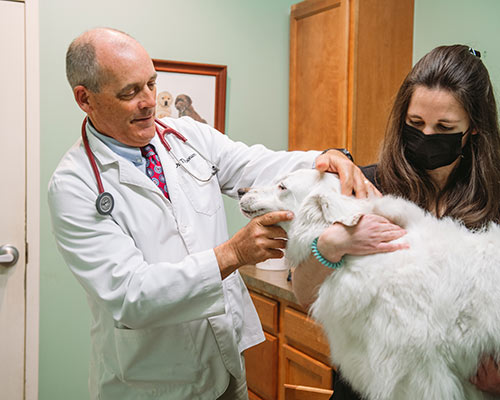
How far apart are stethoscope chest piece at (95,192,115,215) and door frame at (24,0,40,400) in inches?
55.4

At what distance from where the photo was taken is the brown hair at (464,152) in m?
1.42

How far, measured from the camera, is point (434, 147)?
4.76 ft

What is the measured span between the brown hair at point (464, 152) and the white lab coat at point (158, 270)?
0.31m

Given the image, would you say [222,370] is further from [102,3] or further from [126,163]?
[102,3]

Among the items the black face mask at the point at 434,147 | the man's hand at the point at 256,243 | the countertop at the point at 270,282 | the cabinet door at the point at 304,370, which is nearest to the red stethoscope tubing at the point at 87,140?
the man's hand at the point at 256,243

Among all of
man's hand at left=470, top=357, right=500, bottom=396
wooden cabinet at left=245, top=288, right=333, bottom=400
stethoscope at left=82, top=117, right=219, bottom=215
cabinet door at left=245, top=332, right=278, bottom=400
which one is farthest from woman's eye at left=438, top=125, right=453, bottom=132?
cabinet door at left=245, top=332, right=278, bottom=400

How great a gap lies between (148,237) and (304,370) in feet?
4.52

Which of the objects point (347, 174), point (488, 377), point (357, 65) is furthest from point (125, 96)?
point (357, 65)

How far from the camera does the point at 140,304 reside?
4.58 feet

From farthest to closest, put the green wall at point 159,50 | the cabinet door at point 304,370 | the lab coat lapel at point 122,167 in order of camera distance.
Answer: the green wall at point 159,50, the cabinet door at point 304,370, the lab coat lapel at point 122,167

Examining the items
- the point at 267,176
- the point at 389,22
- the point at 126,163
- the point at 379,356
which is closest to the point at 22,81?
the point at 126,163

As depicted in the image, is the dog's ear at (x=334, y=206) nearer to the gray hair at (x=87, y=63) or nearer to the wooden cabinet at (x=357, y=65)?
the gray hair at (x=87, y=63)

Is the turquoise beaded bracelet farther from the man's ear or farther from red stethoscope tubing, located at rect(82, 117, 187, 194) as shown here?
the man's ear

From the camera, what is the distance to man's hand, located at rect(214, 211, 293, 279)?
1383mm
